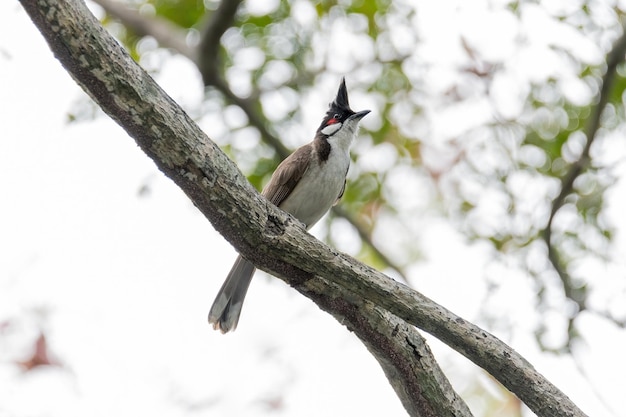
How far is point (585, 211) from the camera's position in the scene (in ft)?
20.2

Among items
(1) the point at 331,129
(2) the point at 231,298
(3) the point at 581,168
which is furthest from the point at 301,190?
(3) the point at 581,168

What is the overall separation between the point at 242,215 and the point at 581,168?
3405 mm

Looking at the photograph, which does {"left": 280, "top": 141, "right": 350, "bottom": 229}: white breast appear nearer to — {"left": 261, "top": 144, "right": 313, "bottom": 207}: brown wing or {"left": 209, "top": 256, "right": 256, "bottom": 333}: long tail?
{"left": 261, "top": 144, "right": 313, "bottom": 207}: brown wing

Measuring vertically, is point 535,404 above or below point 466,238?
below

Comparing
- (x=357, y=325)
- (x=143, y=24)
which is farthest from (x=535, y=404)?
(x=143, y=24)

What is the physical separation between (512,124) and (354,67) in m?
1.33

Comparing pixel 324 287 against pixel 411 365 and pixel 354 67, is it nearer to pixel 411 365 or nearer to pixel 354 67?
pixel 411 365

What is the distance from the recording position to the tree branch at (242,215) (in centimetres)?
279

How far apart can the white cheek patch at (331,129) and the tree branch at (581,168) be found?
1.69 metres

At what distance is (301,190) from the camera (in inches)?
199

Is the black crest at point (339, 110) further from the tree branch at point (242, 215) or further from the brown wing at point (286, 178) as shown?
the tree branch at point (242, 215)

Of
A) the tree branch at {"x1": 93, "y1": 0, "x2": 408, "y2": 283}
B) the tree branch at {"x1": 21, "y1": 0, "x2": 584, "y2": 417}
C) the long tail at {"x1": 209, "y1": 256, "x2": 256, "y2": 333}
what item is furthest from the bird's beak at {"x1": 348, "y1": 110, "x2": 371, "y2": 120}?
the tree branch at {"x1": 21, "y1": 0, "x2": 584, "y2": 417}

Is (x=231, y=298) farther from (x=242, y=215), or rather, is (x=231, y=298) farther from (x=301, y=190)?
(x=242, y=215)

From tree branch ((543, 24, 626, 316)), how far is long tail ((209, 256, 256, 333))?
2441mm
